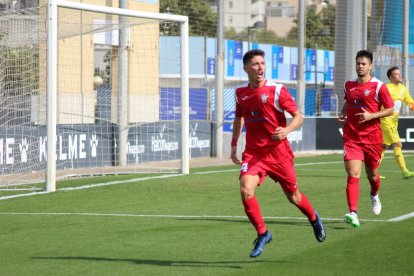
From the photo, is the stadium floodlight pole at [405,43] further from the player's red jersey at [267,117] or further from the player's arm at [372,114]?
the player's red jersey at [267,117]

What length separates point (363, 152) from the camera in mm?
12945

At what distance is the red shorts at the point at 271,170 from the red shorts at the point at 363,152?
273cm

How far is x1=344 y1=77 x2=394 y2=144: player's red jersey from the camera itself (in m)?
12.9

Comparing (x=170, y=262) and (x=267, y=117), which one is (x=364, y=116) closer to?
(x=267, y=117)

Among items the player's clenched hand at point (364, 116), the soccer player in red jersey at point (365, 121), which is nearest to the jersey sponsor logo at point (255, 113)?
the player's clenched hand at point (364, 116)

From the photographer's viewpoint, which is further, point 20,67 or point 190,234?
point 20,67

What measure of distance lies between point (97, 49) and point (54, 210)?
33.2ft

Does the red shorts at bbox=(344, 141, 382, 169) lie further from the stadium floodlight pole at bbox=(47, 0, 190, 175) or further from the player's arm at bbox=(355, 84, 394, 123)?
the stadium floodlight pole at bbox=(47, 0, 190, 175)

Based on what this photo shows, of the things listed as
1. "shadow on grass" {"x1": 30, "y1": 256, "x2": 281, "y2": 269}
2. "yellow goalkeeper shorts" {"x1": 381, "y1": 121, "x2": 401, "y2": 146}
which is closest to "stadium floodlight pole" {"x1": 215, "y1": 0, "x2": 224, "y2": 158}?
"yellow goalkeeper shorts" {"x1": 381, "y1": 121, "x2": 401, "y2": 146}

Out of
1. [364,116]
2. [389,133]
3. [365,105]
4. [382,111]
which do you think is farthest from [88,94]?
[364,116]

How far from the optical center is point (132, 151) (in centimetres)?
2478

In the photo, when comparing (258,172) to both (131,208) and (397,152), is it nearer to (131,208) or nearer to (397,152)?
(131,208)

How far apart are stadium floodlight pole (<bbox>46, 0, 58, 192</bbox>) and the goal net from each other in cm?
2

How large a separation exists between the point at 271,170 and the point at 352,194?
2555mm
